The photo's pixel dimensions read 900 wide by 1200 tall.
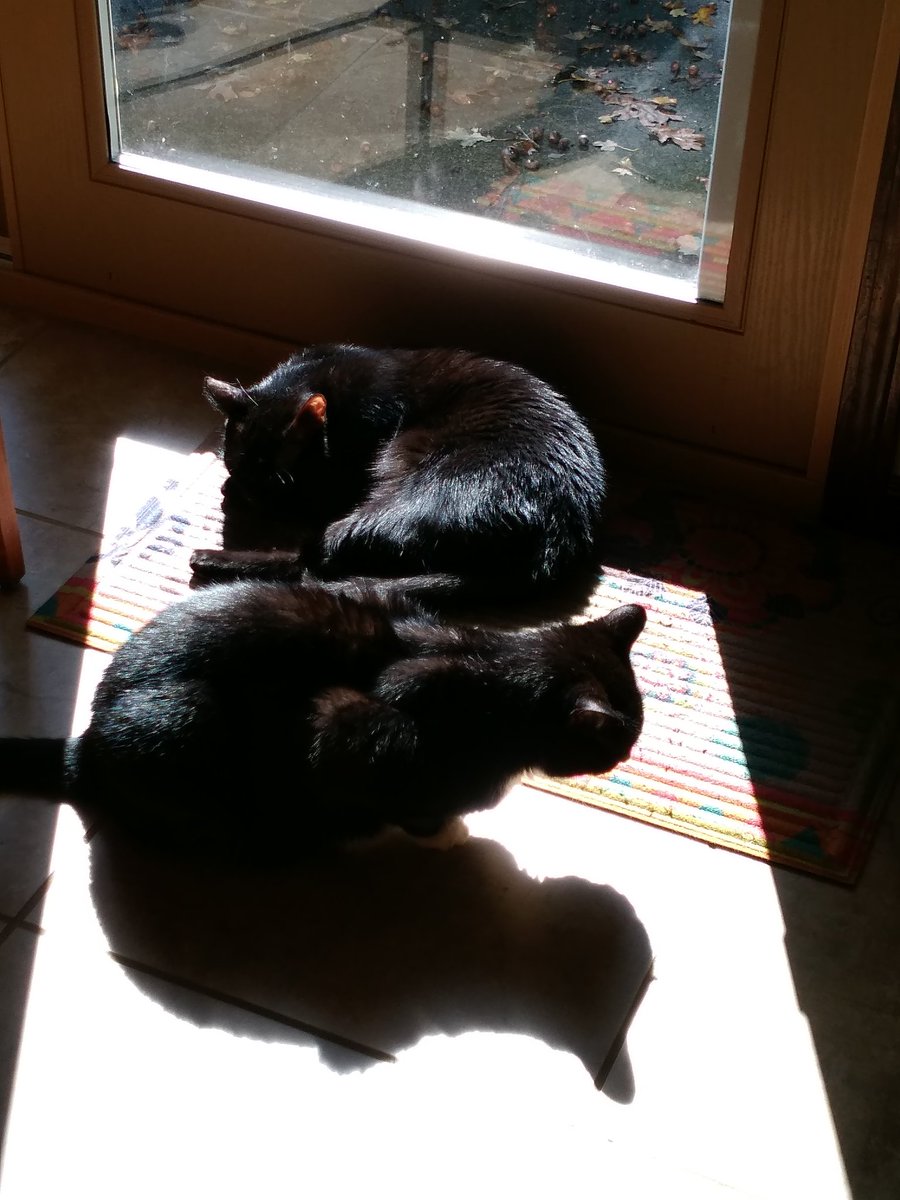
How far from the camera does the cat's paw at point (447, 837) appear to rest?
1.71 metres

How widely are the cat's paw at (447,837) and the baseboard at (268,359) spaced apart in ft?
2.87

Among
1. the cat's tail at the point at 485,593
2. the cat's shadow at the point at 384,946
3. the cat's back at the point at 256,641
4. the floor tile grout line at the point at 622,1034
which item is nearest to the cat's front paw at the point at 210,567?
the cat's tail at the point at 485,593

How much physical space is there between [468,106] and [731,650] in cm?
99

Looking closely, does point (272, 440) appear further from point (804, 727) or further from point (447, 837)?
point (804, 727)

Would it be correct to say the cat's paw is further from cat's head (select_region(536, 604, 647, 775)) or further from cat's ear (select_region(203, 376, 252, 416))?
cat's ear (select_region(203, 376, 252, 416))

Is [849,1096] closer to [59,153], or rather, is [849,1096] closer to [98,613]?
[98,613]

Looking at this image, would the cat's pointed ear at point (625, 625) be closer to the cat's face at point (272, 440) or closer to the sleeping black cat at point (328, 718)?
the sleeping black cat at point (328, 718)

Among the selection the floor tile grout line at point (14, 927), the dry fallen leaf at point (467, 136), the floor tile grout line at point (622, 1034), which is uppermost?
the dry fallen leaf at point (467, 136)

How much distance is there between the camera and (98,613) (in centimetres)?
204

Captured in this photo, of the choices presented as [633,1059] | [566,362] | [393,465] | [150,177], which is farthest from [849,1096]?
[150,177]

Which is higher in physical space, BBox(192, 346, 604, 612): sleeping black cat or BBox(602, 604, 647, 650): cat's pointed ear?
BBox(602, 604, 647, 650): cat's pointed ear

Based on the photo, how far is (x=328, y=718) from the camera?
1.55 metres

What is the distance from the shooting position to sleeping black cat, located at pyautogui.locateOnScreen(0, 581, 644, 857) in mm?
1561

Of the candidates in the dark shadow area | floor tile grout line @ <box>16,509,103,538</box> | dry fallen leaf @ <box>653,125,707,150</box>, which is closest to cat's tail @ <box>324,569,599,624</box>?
the dark shadow area
